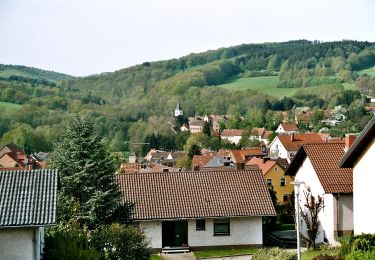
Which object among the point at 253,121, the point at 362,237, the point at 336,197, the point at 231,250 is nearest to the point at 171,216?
the point at 231,250

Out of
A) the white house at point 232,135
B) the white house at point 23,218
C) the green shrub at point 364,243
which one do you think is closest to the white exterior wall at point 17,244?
the white house at point 23,218

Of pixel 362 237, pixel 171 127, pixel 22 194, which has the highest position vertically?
pixel 171 127

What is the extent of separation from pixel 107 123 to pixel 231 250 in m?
142

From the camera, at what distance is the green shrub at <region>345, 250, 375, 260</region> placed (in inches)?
650

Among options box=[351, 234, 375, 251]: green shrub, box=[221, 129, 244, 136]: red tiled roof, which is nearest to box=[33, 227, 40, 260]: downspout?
box=[351, 234, 375, 251]: green shrub

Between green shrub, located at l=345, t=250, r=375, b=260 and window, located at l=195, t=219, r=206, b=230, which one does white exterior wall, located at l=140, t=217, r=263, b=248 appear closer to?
window, located at l=195, t=219, r=206, b=230

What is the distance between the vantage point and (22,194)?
61.2 ft

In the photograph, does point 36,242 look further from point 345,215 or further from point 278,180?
point 278,180

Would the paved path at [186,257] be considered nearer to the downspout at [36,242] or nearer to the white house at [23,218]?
the white house at [23,218]

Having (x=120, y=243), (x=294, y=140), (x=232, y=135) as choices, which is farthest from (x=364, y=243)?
(x=232, y=135)

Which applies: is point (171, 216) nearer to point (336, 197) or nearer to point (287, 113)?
point (336, 197)

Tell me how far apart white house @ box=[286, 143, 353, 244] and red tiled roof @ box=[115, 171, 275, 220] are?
2.62 m

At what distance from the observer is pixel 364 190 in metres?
19.6

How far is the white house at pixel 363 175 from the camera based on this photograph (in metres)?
19.1
